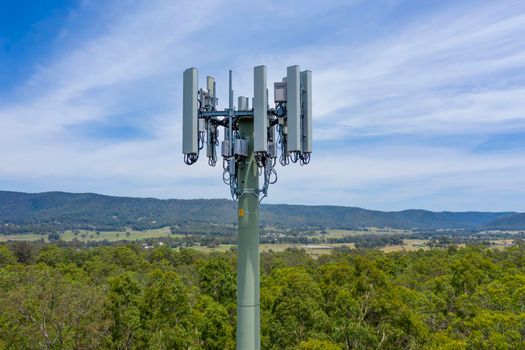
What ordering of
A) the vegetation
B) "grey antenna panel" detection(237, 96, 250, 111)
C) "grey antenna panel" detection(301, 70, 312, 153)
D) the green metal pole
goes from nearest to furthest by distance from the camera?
the green metal pole < "grey antenna panel" detection(301, 70, 312, 153) < "grey antenna panel" detection(237, 96, 250, 111) < the vegetation

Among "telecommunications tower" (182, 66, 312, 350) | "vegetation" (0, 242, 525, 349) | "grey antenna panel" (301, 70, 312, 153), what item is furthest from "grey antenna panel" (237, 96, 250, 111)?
"vegetation" (0, 242, 525, 349)

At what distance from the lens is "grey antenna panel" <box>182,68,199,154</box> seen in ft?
22.9

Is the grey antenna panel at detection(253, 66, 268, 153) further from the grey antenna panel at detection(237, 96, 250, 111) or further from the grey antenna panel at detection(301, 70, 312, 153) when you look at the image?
the grey antenna panel at detection(301, 70, 312, 153)

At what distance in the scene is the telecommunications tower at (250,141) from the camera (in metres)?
6.72

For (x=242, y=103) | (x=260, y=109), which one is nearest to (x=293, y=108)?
(x=260, y=109)

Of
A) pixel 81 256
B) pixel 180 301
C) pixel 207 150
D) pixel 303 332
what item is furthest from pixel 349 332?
pixel 81 256

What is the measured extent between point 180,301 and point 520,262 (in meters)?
33.0

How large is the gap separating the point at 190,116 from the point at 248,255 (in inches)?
108

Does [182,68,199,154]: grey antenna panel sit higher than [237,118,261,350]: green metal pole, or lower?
higher

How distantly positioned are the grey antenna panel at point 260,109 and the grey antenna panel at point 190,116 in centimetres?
115

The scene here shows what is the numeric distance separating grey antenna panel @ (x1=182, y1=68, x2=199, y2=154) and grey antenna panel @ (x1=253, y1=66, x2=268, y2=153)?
3.79ft

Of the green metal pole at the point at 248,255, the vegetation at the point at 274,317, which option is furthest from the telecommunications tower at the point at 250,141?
the vegetation at the point at 274,317

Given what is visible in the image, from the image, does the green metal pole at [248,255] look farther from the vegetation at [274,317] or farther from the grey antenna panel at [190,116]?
the vegetation at [274,317]

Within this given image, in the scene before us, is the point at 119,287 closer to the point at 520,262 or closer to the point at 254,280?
the point at 254,280
